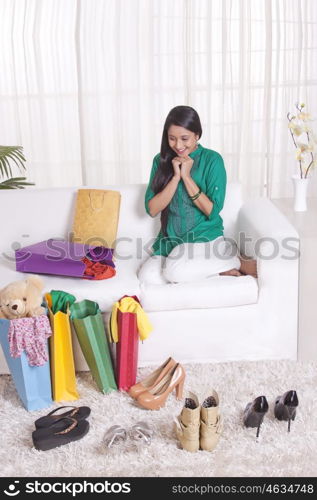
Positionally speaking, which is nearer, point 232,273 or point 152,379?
point 152,379

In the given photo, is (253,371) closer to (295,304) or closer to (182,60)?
(295,304)

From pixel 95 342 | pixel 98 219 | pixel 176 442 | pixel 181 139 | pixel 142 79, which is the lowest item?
pixel 176 442

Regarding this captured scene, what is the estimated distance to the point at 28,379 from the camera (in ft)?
8.61

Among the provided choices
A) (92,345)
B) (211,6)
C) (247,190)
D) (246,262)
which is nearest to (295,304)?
(246,262)

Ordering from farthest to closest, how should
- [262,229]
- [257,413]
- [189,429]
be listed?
1. [262,229]
2. [257,413]
3. [189,429]

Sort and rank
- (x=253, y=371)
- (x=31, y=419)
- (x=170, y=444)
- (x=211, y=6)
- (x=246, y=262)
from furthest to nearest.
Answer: (x=211, y=6) → (x=246, y=262) → (x=253, y=371) → (x=31, y=419) → (x=170, y=444)

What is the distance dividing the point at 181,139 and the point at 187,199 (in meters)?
0.27

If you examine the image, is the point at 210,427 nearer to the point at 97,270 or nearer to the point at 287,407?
the point at 287,407

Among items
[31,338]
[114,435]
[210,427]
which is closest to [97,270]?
[31,338]

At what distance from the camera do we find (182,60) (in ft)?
14.9

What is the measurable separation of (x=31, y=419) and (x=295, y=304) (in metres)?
1.16

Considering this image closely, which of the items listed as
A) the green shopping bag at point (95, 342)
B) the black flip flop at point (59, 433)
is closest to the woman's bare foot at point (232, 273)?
the green shopping bag at point (95, 342)

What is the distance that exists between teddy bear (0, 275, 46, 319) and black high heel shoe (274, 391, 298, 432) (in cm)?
94

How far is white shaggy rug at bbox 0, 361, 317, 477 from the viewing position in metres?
2.23
